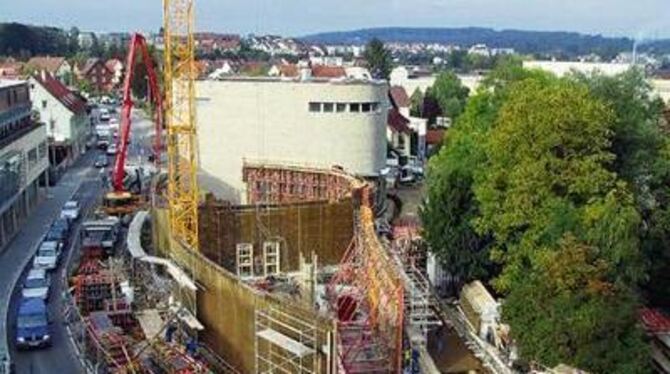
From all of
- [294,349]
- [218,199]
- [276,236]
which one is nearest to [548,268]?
[294,349]

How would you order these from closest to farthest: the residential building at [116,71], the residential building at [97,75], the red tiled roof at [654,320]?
the red tiled roof at [654,320] → the residential building at [97,75] → the residential building at [116,71]

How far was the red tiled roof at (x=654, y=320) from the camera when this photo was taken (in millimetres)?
30556

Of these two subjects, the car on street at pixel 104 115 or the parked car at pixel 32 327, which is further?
the car on street at pixel 104 115

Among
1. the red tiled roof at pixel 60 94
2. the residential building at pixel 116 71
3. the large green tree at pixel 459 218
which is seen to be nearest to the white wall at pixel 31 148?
the red tiled roof at pixel 60 94

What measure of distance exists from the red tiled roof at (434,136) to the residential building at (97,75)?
6844cm

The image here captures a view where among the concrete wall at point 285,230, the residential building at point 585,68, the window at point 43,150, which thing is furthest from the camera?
the window at point 43,150

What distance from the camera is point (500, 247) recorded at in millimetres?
34344

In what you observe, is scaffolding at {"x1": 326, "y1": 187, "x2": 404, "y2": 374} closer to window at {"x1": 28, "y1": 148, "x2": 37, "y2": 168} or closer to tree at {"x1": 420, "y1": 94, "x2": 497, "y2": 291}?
tree at {"x1": 420, "y1": 94, "x2": 497, "y2": 291}

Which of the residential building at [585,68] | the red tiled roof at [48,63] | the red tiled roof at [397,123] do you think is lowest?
the red tiled roof at [397,123]

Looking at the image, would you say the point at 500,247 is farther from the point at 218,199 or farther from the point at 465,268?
the point at 218,199

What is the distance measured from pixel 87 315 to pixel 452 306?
15361 millimetres

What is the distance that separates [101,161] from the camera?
69.7 metres

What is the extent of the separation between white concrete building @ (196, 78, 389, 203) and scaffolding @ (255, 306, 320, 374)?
73.1ft

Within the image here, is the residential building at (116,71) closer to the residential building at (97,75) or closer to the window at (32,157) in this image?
the residential building at (97,75)
